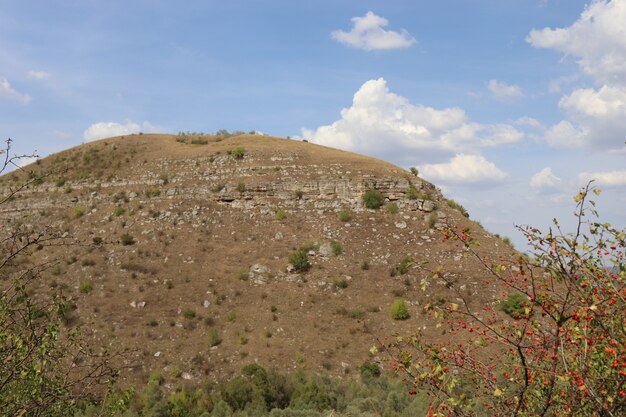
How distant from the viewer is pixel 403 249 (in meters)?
33.7

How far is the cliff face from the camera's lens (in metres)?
26.8

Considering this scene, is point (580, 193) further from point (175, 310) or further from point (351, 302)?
point (175, 310)

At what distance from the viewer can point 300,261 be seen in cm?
3284

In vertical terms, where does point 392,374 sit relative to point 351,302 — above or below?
below

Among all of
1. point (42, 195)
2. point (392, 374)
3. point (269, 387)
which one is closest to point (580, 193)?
point (269, 387)

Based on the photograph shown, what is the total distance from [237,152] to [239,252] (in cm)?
1333

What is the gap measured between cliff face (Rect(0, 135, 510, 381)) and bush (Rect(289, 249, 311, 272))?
38 centimetres

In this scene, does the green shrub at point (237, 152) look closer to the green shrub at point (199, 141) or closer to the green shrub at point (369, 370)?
the green shrub at point (199, 141)

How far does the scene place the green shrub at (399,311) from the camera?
2781cm

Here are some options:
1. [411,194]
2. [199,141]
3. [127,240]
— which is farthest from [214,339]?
[199,141]

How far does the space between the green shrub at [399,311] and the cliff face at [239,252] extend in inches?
18.2

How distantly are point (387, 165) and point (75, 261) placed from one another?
28.2 m

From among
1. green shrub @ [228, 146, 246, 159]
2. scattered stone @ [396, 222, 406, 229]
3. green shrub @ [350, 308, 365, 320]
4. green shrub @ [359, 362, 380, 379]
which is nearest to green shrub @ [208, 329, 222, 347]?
green shrub @ [350, 308, 365, 320]

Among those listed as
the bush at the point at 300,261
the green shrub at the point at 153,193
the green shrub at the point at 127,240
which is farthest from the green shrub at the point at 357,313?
the green shrub at the point at 153,193
